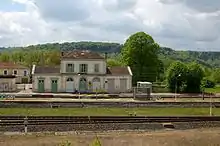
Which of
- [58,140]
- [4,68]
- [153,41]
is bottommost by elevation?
[58,140]

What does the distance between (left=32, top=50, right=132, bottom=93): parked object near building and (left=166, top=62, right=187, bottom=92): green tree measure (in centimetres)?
768

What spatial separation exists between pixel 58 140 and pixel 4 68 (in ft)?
201

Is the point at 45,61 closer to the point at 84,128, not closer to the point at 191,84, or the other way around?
the point at 191,84

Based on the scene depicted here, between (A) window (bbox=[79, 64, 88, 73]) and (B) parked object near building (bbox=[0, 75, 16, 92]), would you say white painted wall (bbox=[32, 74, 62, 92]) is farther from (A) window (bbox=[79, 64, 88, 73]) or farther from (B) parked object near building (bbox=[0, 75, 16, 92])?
(B) parked object near building (bbox=[0, 75, 16, 92])

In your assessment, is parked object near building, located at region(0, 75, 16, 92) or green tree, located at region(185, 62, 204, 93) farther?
green tree, located at region(185, 62, 204, 93)

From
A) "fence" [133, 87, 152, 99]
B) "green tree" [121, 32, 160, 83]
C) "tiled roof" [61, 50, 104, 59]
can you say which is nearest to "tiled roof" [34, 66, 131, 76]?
"tiled roof" [61, 50, 104, 59]

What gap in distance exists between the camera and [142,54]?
84312 mm

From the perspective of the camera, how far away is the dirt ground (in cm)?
2597

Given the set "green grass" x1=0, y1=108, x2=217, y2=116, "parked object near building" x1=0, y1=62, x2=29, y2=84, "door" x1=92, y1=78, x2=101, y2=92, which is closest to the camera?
"green grass" x1=0, y1=108, x2=217, y2=116

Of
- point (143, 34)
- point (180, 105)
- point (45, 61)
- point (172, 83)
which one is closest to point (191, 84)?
point (172, 83)

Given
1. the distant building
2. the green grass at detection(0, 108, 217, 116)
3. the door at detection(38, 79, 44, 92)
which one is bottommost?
the green grass at detection(0, 108, 217, 116)

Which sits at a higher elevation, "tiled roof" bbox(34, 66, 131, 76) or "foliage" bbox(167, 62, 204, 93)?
"tiled roof" bbox(34, 66, 131, 76)

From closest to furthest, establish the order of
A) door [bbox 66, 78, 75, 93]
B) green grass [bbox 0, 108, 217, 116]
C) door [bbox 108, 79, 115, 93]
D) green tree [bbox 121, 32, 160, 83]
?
1. green grass [bbox 0, 108, 217, 116]
2. door [bbox 66, 78, 75, 93]
3. door [bbox 108, 79, 115, 93]
4. green tree [bbox 121, 32, 160, 83]

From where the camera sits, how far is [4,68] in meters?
85.1
